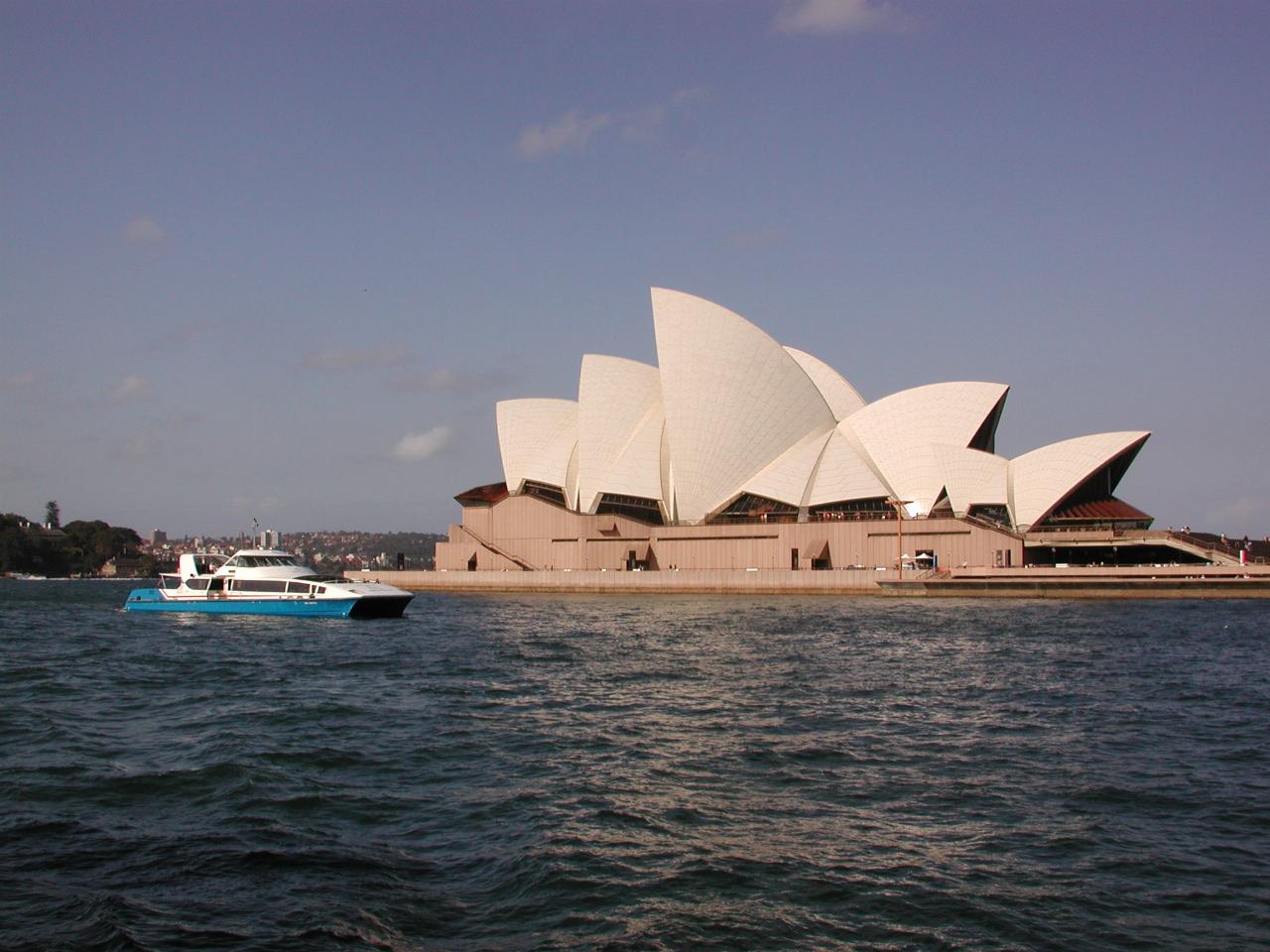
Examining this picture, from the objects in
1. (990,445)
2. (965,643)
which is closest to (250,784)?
(965,643)

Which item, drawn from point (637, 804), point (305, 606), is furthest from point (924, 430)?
point (637, 804)

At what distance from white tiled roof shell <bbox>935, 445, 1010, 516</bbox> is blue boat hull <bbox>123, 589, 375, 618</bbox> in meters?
32.6

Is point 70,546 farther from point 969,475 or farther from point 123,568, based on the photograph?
point 969,475

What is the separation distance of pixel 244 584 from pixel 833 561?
32.3 m

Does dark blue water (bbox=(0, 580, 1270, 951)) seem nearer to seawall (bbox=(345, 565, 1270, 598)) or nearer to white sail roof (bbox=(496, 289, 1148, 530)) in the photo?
seawall (bbox=(345, 565, 1270, 598))

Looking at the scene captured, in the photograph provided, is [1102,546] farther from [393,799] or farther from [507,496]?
[393,799]

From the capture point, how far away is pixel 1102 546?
5759 cm

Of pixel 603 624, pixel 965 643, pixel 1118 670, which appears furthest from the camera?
pixel 603 624

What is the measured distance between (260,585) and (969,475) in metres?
37.6

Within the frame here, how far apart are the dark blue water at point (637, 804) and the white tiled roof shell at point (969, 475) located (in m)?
35.3

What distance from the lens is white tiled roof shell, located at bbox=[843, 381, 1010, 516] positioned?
201 ft

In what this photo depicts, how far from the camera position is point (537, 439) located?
74.4 metres

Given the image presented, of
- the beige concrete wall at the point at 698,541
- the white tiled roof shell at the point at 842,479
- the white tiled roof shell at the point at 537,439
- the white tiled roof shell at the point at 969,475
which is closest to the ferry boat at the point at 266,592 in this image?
the beige concrete wall at the point at 698,541

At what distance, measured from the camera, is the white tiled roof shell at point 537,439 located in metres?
73.3
